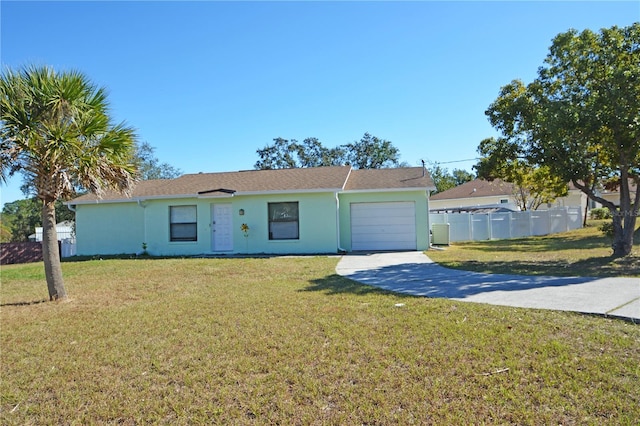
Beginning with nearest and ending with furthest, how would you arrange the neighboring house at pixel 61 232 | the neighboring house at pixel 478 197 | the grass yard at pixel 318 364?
the grass yard at pixel 318 364, the neighboring house at pixel 61 232, the neighboring house at pixel 478 197

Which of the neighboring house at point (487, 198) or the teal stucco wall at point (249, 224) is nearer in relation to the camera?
the teal stucco wall at point (249, 224)

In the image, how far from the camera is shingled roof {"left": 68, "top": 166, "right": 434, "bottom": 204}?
16.9 m

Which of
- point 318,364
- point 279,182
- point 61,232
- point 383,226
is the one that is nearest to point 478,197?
point 383,226

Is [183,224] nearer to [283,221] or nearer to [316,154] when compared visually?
[283,221]

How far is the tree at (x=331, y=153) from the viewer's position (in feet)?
142

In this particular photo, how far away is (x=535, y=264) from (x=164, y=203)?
14221 millimetres

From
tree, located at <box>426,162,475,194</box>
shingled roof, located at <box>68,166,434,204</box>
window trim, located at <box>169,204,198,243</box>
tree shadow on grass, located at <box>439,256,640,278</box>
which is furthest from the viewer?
tree, located at <box>426,162,475,194</box>

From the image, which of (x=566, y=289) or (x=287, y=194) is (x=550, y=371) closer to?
(x=566, y=289)

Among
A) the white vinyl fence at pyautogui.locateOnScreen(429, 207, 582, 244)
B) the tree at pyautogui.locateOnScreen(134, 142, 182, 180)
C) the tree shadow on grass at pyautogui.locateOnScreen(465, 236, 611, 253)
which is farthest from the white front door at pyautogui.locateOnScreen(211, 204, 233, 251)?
the tree at pyautogui.locateOnScreen(134, 142, 182, 180)

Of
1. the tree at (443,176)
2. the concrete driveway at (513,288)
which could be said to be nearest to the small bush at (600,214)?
the tree at (443,176)

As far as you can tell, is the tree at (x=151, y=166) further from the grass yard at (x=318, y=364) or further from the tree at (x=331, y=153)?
the grass yard at (x=318, y=364)

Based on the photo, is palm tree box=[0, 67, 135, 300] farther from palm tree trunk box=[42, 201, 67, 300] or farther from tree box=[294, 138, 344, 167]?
tree box=[294, 138, 344, 167]

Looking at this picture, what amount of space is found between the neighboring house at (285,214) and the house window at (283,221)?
0.04m

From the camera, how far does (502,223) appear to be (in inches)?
927
